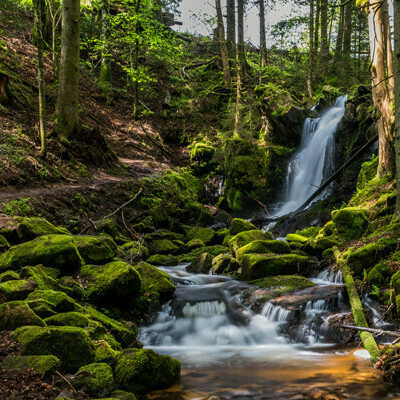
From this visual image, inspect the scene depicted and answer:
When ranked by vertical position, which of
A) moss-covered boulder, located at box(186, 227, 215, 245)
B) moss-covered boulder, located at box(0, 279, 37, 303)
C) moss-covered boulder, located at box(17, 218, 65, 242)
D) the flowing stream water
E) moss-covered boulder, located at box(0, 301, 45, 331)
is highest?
moss-covered boulder, located at box(17, 218, 65, 242)

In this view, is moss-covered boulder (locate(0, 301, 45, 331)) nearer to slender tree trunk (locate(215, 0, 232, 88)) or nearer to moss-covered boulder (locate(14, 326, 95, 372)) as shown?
moss-covered boulder (locate(14, 326, 95, 372))

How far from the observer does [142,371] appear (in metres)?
3.87

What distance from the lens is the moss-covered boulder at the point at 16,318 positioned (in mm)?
3875

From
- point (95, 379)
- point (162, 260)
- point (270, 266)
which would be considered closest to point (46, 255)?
point (95, 379)

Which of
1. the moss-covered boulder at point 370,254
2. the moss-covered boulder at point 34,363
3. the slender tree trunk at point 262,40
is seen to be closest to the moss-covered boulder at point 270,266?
the moss-covered boulder at point 370,254

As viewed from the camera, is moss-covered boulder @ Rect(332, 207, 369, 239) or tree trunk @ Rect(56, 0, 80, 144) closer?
moss-covered boulder @ Rect(332, 207, 369, 239)

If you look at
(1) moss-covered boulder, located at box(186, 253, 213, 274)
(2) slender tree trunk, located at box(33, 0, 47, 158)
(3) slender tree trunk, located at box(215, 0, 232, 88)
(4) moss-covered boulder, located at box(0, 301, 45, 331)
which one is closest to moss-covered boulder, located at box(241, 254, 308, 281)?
(1) moss-covered boulder, located at box(186, 253, 213, 274)

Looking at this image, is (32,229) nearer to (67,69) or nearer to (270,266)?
(270,266)

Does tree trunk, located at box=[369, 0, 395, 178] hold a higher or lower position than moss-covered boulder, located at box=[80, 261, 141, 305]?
higher

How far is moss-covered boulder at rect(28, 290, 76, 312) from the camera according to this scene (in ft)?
14.5

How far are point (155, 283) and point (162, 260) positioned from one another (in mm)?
2664

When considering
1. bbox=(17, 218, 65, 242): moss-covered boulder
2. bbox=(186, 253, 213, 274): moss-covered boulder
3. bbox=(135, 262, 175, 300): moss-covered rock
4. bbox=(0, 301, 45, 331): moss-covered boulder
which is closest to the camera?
bbox=(0, 301, 45, 331): moss-covered boulder

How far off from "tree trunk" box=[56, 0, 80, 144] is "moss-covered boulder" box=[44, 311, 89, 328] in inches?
342

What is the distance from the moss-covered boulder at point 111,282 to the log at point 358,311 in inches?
140
